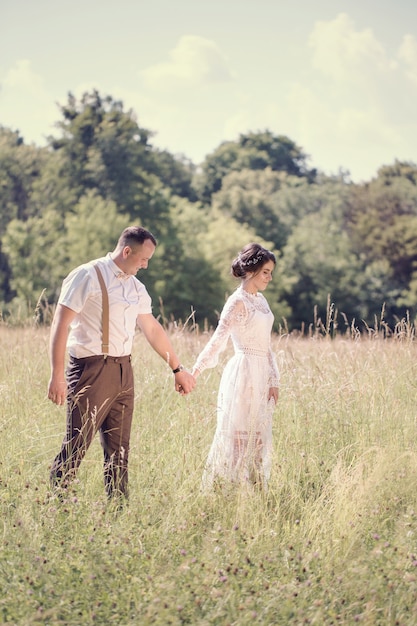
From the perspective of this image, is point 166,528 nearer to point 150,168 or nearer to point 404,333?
point 404,333

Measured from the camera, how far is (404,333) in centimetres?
784

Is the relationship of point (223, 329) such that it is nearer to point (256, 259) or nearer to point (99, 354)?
point (256, 259)

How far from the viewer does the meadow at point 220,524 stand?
11.7ft

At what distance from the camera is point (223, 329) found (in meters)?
5.70

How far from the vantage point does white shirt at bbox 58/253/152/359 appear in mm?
→ 4973

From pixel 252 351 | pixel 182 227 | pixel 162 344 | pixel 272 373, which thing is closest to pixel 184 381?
pixel 162 344

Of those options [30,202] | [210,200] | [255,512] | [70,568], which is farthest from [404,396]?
[210,200]

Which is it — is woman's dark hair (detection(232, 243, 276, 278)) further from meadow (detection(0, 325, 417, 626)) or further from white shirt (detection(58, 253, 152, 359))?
meadow (detection(0, 325, 417, 626))

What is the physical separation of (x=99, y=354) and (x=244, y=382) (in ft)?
3.70

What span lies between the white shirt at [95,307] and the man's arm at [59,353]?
6 cm

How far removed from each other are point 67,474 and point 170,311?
3301 cm

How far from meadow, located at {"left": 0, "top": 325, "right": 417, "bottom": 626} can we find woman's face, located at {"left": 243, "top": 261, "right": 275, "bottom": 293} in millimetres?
1095


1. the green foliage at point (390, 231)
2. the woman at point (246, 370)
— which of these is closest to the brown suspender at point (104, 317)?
the woman at point (246, 370)

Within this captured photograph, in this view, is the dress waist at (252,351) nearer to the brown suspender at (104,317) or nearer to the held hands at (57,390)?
the brown suspender at (104,317)
